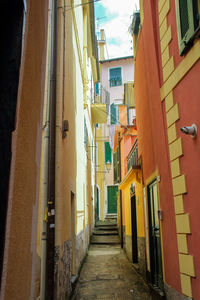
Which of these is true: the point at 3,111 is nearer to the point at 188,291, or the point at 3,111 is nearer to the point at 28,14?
the point at 28,14

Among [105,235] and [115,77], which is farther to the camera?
[115,77]

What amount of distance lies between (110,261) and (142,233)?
2.72 metres

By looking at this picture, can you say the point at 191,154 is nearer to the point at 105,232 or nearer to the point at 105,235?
the point at 105,235

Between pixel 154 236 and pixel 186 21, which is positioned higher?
pixel 186 21

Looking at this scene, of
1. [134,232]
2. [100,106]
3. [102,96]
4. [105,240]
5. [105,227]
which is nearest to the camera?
[134,232]

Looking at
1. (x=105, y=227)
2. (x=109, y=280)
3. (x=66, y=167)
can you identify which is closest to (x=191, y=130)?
(x=66, y=167)

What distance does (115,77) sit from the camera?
2355cm

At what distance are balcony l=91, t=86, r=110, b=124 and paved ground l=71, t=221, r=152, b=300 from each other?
781 centimetres

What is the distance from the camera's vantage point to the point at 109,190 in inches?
821

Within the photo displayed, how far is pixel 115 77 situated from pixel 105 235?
A: 14.0 metres

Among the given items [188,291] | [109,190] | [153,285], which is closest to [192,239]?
[188,291]

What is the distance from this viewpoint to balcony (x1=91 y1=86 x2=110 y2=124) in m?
15.5

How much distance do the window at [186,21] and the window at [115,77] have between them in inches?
777

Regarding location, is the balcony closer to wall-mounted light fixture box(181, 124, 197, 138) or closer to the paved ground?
the paved ground
